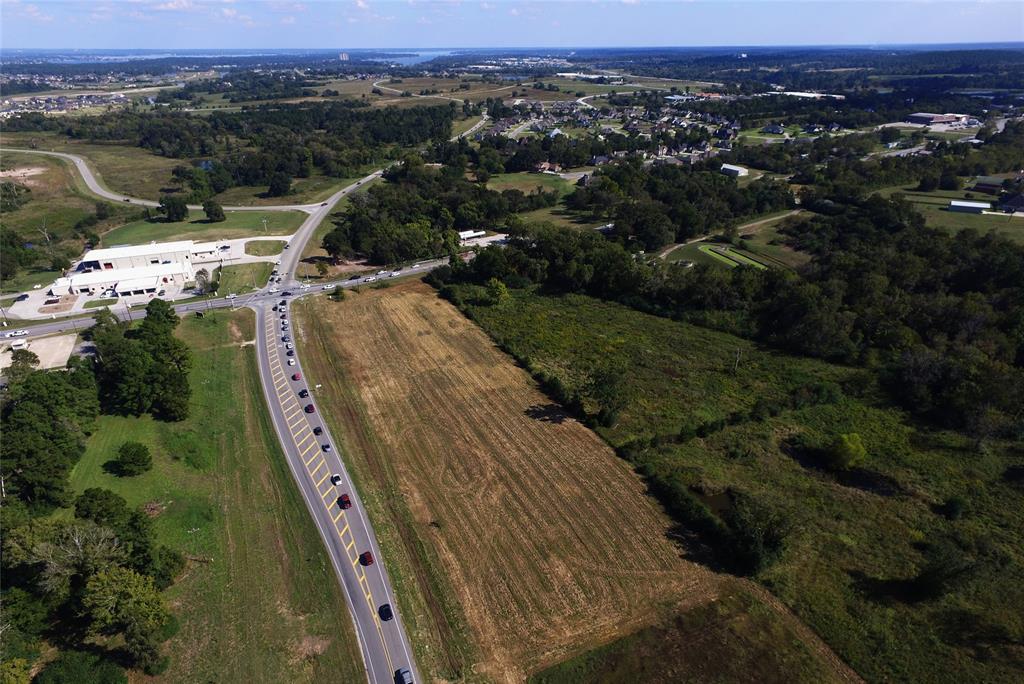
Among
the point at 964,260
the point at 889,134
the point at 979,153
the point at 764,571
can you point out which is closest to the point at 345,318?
the point at 764,571

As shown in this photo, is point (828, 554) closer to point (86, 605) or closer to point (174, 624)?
point (174, 624)

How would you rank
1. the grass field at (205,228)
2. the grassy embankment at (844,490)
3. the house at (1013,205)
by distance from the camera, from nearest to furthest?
1. the grassy embankment at (844,490)
2. the grass field at (205,228)
3. the house at (1013,205)

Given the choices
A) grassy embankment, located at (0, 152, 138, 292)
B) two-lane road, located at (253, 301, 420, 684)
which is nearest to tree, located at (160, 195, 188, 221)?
grassy embankment, located at (0, 152, 138, 292)

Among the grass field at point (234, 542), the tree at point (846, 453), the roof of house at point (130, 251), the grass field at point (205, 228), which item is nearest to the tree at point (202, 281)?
the roof of house at point (130, 251)

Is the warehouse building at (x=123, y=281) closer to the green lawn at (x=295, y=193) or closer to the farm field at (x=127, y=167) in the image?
the green lawn at (x=295, y=193)

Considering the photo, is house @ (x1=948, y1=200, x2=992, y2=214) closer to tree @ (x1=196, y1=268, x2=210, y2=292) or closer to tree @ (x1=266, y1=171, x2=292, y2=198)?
tree @ (x1=196, y1=268, x2=210, y2=292)

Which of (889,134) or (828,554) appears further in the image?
(889,134)

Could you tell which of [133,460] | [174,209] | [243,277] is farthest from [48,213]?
[133,460]

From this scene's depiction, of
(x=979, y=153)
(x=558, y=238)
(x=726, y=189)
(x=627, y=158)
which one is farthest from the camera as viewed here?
(x=627, y=158)
